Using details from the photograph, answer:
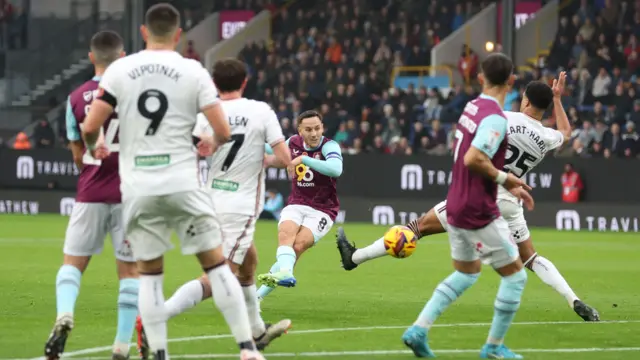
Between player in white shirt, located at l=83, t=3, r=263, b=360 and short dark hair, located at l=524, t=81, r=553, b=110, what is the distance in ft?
14.2

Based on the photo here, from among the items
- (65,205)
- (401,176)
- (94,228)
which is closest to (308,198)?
(94,228)

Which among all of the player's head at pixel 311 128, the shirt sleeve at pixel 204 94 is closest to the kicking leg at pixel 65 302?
the shirt sleeve at pixel 204 94

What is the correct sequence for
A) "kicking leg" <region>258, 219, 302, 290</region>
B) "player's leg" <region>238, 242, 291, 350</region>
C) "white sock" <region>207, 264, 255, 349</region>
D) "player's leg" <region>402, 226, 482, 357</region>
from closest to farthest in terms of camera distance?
"white sock" <region>207, 264, 255, 349</region>, "player's leg" <region>402, 226, 482, 357</region>, "player's leg" <region>238, 242, 291, 350</region>, "kicking leg" <region>258, 219, 302, 290</region>

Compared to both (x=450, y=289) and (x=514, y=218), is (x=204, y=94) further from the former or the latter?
(x=514, y=218)

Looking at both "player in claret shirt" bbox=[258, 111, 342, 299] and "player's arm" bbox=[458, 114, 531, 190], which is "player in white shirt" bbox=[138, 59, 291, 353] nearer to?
"player's arm" bbox=[458, 114, 531, 190]

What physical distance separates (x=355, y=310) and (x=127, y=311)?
4.26m

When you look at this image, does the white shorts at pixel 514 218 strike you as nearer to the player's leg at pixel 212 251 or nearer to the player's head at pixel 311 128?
Result: the player's head at pixel 311 128

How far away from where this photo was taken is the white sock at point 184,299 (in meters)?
8.97

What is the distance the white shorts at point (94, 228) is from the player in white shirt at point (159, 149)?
86 centimetres

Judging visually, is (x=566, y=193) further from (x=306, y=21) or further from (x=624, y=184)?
(x=306, y=21)

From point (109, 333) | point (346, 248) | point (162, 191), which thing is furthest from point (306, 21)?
point (162, 191)

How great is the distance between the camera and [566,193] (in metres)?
27.4

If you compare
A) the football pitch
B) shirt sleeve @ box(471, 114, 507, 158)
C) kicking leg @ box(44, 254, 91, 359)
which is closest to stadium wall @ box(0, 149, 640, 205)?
the football pitch

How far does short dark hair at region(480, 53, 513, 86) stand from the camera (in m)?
8.90
